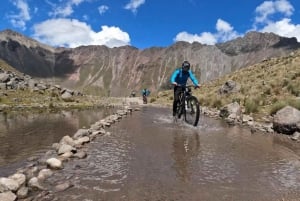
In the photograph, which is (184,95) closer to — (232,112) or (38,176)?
(232,112)

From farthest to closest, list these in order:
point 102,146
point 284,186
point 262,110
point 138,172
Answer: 1. point 262,110
2. point 102,146
3. point 138,172
4. point 284,186

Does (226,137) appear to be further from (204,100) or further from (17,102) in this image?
(17,102)

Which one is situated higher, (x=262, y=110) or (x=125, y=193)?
(x=262, y=110)

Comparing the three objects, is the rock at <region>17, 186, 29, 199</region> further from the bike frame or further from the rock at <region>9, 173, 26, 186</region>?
the bike frame

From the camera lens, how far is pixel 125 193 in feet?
29.4

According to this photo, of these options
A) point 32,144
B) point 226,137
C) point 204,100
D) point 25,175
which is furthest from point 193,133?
point 204,100

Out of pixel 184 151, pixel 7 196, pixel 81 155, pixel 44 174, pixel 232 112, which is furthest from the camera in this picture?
pixel 232 112

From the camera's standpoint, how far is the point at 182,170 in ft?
36.6

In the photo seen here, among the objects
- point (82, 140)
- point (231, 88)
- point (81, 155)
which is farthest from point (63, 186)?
point (231, 88)

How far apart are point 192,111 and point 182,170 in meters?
7.02

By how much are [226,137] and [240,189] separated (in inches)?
339

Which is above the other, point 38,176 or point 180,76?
point 180,76

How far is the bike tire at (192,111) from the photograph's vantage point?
57.7 ft

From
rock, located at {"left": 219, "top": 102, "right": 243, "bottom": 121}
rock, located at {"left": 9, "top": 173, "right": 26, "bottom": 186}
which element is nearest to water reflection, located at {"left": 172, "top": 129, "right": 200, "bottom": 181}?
rock, located at {"left": 9, "top": 173, "right": 26, "bottom": 186}
